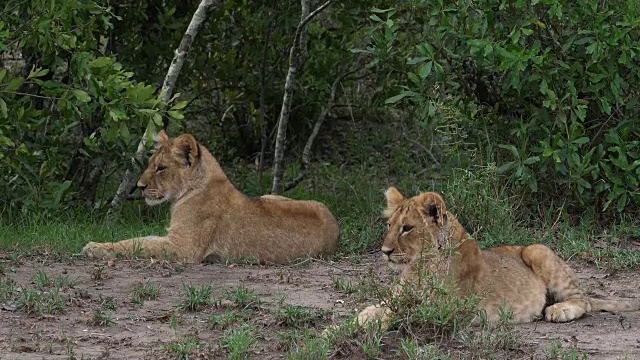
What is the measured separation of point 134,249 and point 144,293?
52.3 inches

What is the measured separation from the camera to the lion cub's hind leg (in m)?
6.78

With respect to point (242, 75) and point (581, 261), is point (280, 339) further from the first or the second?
point (242, 75)

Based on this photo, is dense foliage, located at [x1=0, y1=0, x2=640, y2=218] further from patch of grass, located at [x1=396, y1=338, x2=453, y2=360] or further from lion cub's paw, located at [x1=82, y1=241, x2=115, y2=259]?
patch of grass, located at [x1=396, y1=338, x2=453, y2=360]

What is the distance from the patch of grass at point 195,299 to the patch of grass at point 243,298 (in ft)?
0.37

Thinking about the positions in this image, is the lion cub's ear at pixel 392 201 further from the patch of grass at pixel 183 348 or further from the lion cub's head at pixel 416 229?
the patch of grass at pixel 183 348

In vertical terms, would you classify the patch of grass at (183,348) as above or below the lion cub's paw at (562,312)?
above

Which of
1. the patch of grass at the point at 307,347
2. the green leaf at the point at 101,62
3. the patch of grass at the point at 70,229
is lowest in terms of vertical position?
the patch of grass at the point at 70,229

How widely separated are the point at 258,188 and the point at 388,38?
2.76 m

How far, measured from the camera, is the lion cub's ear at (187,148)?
8.62m

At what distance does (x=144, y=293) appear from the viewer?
6.77 meters

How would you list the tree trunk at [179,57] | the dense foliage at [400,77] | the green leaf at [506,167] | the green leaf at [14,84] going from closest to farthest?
the green leaf at [14,84], the dense foliage at [400,77], the green leaf at [506,167], the tree trunk at [179,57]

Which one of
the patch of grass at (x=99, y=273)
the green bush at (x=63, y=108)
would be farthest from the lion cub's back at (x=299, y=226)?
the patch of grass at (x=99, y=273)

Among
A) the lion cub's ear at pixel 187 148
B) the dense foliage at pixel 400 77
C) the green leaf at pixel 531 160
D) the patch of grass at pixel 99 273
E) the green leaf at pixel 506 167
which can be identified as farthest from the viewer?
the green leaf at pixel 506 167

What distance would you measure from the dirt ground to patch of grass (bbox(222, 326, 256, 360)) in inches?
Answer: 1.5
